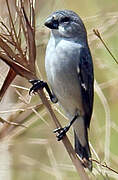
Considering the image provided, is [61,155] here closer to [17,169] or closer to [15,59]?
[17,169]

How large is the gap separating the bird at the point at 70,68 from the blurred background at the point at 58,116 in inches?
4.5

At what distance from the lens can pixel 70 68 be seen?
255 cm

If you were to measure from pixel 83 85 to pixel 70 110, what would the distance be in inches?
7.7

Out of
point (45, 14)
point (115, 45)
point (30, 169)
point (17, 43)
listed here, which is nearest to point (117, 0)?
point (115, 45)

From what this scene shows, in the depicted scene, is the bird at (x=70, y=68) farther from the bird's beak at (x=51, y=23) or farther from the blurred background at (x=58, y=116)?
the blurred background at (x=58, y=116)

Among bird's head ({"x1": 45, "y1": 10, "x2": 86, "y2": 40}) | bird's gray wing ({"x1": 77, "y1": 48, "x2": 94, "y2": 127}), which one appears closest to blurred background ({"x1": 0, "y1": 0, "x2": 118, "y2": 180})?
bird's gray wing ({"x1": 77, "y1": 48, "x2": 94, "y2": 127})

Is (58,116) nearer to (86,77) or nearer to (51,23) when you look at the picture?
(86,77)

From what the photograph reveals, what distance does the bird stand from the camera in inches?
98.3

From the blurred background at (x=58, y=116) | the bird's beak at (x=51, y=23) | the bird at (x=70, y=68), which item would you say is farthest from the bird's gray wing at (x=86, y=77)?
the bird's beak at (x=51, y=23)

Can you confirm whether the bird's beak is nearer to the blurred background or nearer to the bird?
the bird

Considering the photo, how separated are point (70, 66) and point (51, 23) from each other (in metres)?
0.25

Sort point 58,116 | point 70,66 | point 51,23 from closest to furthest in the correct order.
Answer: point 51,23 < point 70,66 < point 58,116

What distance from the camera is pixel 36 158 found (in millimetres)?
3510

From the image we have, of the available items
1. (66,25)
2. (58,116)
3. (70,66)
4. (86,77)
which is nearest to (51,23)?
(66,25)
